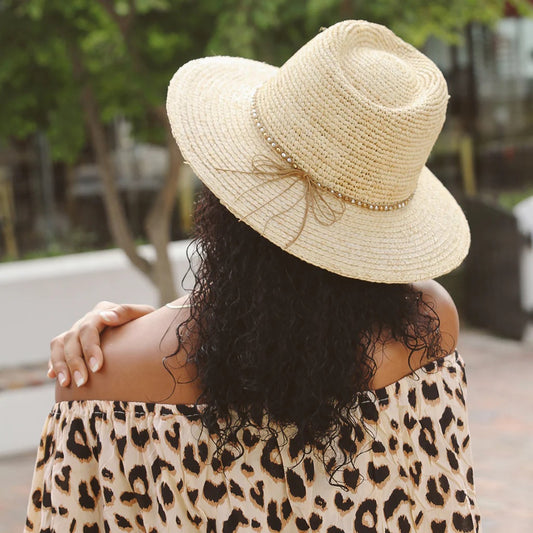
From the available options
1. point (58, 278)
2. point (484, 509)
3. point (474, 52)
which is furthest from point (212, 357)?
point (474, 52)

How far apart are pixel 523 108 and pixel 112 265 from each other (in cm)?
1081

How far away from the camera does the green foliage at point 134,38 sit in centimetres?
559

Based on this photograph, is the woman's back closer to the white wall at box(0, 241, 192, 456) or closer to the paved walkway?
the paved walkway

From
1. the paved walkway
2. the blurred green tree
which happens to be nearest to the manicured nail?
the paved walkway

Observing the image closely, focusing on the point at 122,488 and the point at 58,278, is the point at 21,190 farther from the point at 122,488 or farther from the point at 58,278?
the point at 122,488

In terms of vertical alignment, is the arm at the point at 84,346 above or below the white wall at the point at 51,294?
above

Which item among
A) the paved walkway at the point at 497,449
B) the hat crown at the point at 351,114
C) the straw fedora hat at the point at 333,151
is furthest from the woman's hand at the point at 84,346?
the paved walkway at the point at 497,449

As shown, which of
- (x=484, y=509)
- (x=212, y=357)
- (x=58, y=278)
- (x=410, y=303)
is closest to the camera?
(x=212, y=357)

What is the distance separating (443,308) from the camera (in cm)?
166

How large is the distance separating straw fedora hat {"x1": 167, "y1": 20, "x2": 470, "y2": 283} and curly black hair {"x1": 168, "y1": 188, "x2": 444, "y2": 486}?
0.21 feet

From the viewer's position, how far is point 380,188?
5.08ft

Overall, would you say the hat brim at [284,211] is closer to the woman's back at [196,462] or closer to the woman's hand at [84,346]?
the woman's back at [196,462]

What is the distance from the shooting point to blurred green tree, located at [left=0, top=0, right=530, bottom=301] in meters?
5.63

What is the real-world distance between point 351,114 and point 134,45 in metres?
4.87
